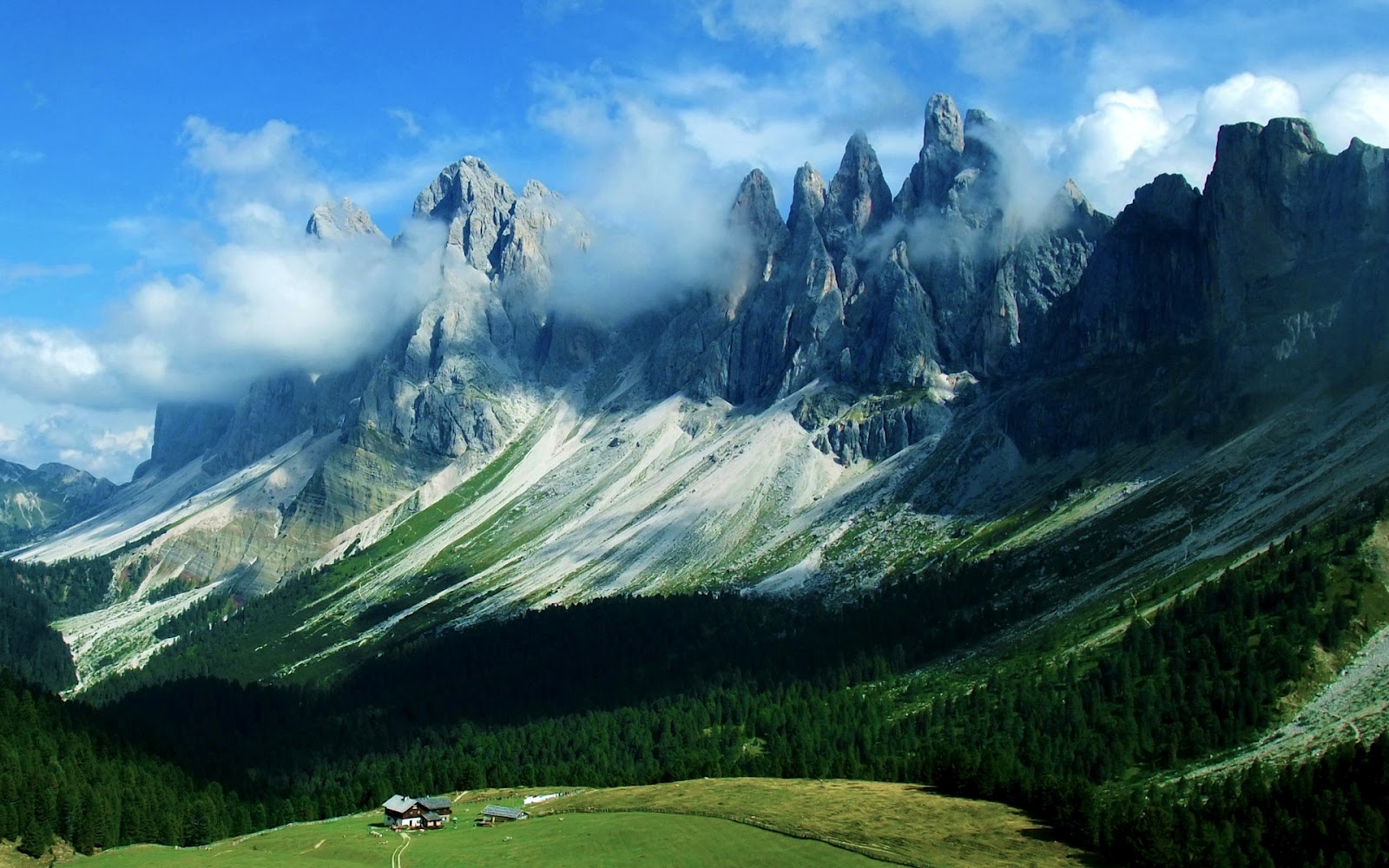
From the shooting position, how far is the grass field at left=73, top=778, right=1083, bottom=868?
92688 mm

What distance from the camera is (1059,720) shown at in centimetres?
14725

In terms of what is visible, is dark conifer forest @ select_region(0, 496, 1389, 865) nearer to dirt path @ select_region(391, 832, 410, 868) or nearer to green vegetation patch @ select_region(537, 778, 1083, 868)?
green vegetation patch @ select_region(537, 778, 1083, 868)

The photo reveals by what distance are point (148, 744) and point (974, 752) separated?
334 ft

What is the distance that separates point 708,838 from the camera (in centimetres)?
9944

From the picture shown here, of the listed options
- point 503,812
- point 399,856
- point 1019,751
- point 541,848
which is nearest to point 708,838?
point 541,848

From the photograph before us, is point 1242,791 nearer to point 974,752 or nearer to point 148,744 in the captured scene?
point 974,752

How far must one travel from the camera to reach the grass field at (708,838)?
92.7 meters

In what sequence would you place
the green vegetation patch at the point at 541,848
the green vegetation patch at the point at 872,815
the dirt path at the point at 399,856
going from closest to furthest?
1. the green vegetation patch at the point at 872,815
2. the green vegetation patch at the point at 541,848
3. the dirt path at the point at 399,856

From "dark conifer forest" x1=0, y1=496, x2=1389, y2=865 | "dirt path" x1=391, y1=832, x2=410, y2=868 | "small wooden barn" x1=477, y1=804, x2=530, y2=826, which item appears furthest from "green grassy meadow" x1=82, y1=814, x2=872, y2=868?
"dark conifer forest" x1=0, y1=496, x2=1389, y2=865

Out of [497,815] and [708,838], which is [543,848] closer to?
[708,838]

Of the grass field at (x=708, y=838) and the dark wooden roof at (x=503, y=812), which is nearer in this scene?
the grass field at (x=708, y=838)

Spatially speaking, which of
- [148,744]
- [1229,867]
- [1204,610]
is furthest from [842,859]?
[148,744]

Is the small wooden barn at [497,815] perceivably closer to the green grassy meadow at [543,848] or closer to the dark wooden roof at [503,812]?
the dark wooden roof at [503,812]

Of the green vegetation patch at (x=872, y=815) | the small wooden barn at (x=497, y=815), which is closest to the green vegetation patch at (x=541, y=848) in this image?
the small wooden barn at (x=497, y=815)
